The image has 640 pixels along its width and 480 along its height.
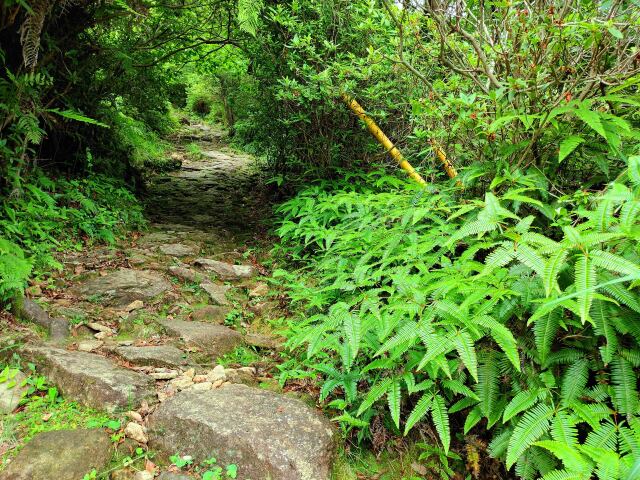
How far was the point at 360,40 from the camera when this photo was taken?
5.63m

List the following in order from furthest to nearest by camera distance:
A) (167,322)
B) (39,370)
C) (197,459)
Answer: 1. (167,322)
2. (39,370)
3. (197,459)

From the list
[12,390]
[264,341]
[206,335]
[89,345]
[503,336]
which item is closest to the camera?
[503,336]

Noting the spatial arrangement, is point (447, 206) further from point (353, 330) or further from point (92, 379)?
point (92, 379)

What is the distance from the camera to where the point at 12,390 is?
8.23 ft

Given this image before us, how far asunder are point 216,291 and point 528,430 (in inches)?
141

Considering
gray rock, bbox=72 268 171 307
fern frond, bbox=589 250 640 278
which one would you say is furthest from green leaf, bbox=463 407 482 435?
gray rock, bbox=72 268 171 307

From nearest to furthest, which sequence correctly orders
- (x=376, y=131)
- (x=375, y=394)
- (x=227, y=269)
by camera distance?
(x=375, y=394) < (x=227, y=269) < (x=376, y=131)

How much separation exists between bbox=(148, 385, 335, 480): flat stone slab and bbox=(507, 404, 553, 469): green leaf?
957 mm

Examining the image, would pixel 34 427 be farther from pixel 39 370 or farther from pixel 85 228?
pixel 85 228

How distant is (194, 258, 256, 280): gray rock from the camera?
517 cm

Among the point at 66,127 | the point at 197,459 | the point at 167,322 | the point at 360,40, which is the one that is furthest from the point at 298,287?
the point at 66,127

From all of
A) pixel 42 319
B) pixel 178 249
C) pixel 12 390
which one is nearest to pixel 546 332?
pixel 12 390

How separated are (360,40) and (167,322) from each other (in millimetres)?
4511

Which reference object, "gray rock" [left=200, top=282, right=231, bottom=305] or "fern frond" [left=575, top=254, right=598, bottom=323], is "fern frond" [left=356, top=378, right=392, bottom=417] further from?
"gray rock" [left=200, top=282, right=231, bottom=305]
